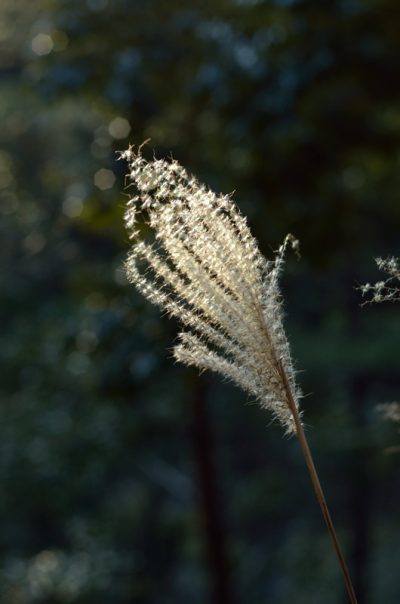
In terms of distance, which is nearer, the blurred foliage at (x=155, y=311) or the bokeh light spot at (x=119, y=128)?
the blurred foliage at (x=155, y=311)

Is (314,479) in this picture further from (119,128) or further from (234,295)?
(119,128)

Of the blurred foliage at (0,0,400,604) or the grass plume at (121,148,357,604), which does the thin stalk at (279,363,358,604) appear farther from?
the blurred foliage at (0,0,400,604)

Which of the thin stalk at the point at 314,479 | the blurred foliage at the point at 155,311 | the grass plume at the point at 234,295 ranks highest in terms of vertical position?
the blurred foliage at the point at 155,311

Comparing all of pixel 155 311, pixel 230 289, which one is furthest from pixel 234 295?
pixel 155 311

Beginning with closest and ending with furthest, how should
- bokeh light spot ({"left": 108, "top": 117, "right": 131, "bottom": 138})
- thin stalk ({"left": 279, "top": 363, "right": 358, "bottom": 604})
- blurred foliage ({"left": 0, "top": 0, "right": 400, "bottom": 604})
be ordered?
thin stalk ({"left": 279, "top": 363, "right": 358, "bottom": 604}) < blurred foliage ({"left": 0, "top": 0, "right": 400, "bottom": 604}) < bokeh light spot ({"left": 108, "top": 117, "right": 131, "bottom": 138})

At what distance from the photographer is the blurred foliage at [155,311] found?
4.84m

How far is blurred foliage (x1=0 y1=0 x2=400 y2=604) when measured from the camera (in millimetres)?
4844

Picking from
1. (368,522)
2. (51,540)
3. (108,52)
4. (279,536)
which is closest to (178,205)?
(108,52)

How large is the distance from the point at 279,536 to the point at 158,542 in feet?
7.77

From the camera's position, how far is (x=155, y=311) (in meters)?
4.78

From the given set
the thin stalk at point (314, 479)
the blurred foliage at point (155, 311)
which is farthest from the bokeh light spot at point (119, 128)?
the thin stalk at point (314, 479)

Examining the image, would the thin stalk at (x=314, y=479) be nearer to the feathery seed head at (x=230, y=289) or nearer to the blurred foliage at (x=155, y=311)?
the feathery seed head at (x=230, y=289)

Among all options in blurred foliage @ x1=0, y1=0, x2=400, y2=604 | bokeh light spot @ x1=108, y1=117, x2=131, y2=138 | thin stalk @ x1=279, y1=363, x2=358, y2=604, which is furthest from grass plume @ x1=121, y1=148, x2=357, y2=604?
bokeh light spot @ x1=108, y1=117, x2=131, y2=138

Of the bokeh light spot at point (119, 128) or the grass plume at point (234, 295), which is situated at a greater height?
the bokeh light spot at point (119, 128)
